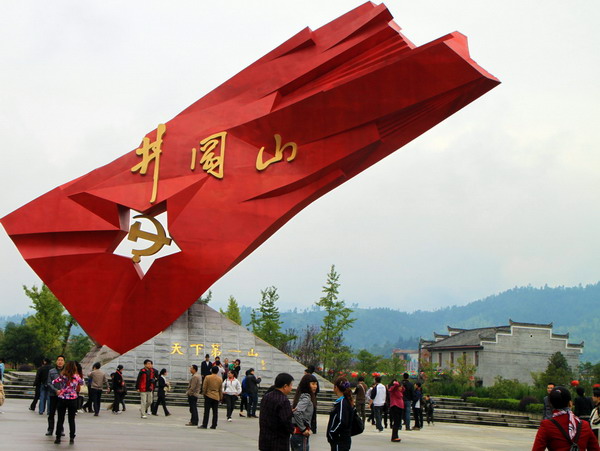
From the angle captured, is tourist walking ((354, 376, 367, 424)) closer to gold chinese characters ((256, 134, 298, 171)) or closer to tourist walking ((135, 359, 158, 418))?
tourist walking ((135, 359, 158, 418))

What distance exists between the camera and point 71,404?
9.79 metres

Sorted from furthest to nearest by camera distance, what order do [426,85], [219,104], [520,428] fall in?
[520,428]
[219,104]
[426,85]

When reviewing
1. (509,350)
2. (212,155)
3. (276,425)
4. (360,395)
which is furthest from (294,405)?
(509,350)

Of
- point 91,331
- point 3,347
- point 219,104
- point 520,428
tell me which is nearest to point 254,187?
point 219,104

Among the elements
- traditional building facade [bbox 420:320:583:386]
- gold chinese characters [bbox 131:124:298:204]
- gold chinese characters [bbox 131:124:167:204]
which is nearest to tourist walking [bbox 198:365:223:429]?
gold chinese characters [bbox 131:124:298:204]

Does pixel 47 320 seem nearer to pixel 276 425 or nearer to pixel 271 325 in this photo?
pixel 271 325

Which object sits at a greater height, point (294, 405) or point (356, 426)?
point (294, 405)

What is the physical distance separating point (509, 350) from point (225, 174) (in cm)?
3586

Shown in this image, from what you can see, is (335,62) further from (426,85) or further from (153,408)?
(153,408)

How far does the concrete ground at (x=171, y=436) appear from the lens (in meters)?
9.78

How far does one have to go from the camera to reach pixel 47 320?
34.6 metres

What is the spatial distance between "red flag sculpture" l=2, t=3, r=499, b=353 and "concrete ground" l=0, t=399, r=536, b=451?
9.30ft

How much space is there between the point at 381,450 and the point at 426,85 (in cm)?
729

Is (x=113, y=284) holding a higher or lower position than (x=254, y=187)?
lower
